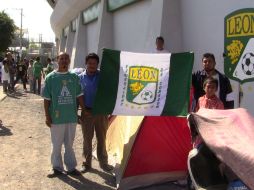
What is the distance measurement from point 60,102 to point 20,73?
18.5 m

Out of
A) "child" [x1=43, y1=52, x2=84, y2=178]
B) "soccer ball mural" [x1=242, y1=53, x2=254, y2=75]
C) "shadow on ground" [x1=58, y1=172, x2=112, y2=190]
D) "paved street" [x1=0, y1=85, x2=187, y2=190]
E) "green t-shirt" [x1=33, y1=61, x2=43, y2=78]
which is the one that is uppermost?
"soccer ball mural" [x1=242, y1=53, x2=254, y2=75]

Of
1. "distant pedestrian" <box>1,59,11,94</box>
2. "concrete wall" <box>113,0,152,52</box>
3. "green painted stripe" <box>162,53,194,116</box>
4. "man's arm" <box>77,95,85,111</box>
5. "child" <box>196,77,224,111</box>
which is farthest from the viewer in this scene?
"distant pedestrian" <box>1,59,11,94</box>

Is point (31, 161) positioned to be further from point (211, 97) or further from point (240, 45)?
point (240, 45)

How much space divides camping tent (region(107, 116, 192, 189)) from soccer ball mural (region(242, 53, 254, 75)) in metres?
2.25

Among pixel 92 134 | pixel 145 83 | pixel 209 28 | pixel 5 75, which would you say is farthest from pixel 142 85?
pixel 5 75

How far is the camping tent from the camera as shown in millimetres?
6309

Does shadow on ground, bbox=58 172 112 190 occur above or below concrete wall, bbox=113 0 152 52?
below

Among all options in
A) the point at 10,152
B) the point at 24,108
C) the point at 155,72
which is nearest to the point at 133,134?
the point at 155,72

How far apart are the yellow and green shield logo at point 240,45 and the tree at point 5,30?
51.8 meters

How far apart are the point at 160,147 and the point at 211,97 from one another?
3.47 feet

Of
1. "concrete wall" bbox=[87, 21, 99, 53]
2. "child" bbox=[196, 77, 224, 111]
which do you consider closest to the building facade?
"child" bbox=[196, 77, 224, 111]

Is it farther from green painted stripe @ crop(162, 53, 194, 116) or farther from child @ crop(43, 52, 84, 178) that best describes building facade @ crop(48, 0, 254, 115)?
child @ crop(43, 52, 84, 178)

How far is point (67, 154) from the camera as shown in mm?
6992

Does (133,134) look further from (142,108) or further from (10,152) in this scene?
(10,152)
